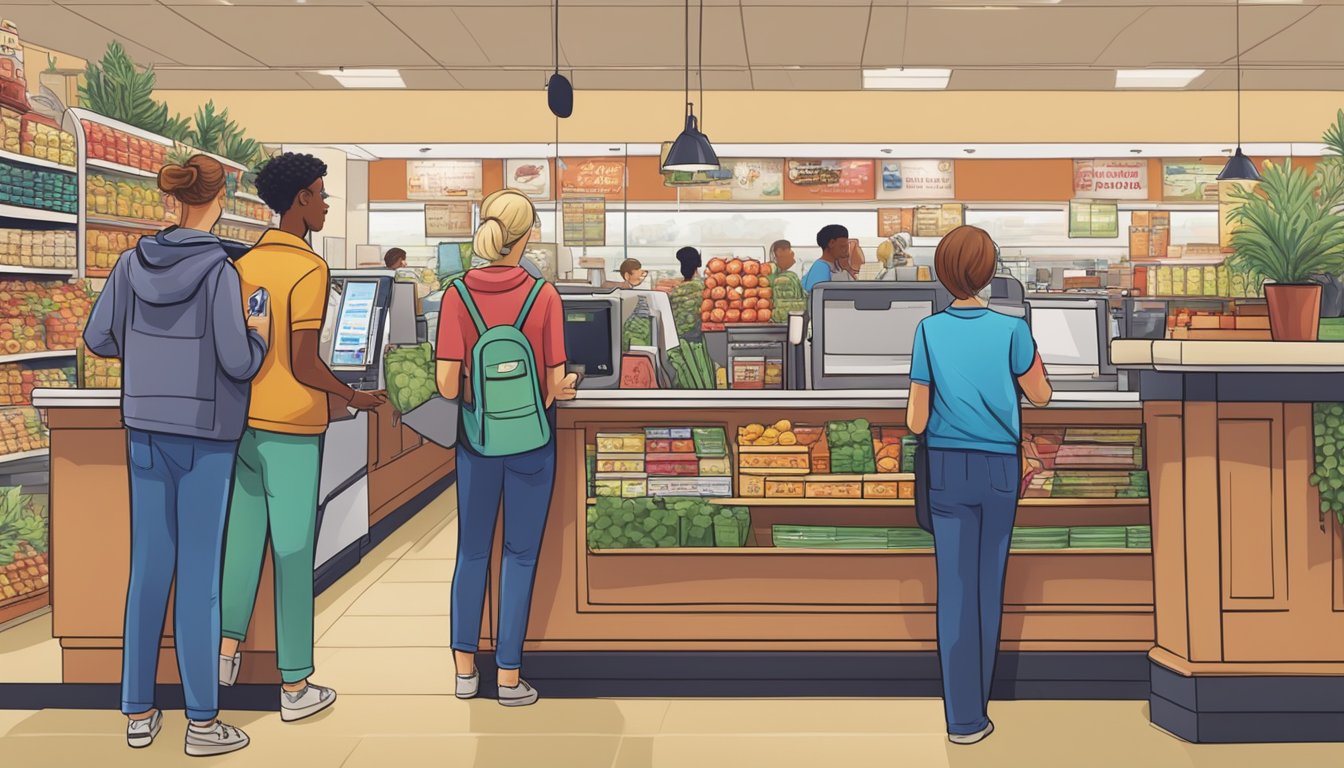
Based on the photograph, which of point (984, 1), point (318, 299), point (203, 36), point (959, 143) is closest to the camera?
point (318, 299)

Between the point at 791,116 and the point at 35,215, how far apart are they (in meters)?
7.26

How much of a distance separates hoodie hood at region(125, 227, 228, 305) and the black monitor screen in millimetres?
1375

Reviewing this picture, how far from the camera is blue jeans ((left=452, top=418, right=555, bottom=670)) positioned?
3.45 meters

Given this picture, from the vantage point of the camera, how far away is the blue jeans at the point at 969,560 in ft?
9.96

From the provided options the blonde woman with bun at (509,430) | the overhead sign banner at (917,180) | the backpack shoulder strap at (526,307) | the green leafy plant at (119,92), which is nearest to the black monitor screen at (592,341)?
the blonde woman with bun at (509,430)

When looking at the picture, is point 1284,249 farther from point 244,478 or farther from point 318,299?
point 244,478

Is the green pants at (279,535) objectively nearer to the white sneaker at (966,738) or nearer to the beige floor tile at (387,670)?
the beige floor tile at (387,670)

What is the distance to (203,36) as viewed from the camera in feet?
27.2

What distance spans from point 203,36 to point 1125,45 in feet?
24.0

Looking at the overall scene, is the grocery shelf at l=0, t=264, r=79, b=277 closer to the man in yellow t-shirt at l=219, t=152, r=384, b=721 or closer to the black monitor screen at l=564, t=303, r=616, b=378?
the man in yellow t-shirt at l=219, t=152, r=384, b=721

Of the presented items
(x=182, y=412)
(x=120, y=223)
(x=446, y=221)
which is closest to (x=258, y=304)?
(x=182, y=412)

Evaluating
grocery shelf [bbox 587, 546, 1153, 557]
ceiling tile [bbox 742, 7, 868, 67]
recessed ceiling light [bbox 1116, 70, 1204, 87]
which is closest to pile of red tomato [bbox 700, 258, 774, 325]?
grocery shelf [bbox 587, 546, 1153, 557]

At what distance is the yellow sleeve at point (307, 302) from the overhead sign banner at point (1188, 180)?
9.96 m

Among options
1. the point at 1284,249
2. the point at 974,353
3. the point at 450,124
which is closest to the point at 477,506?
the point at 974,353
